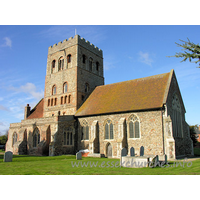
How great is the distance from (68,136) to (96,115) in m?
5.07

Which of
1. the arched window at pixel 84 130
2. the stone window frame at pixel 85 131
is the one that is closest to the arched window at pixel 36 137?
the stone window frame at pixel 85 131

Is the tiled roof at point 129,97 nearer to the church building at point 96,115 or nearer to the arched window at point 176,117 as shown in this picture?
the church building at point 96,115

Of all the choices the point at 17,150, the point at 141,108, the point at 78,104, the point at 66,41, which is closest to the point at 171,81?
the point at 141,108

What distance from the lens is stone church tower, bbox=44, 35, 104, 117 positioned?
31.3 metres

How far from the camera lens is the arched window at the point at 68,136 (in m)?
26.0

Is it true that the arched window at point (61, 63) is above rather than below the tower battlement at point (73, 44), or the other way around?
below

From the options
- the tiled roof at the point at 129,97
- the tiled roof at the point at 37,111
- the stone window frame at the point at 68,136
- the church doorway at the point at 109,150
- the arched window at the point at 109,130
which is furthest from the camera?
the tiled roof at the point at 37,111

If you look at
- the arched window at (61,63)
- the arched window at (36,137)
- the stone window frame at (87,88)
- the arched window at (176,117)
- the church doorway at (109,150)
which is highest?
the arched window at (61,63)

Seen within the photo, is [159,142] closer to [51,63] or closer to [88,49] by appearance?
[88,49]

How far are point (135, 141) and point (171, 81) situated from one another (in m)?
8.99

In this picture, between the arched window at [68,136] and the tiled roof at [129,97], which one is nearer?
the tiled roof at [129,97]

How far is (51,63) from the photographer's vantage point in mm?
35906

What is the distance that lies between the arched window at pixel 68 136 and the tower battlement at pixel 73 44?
625 inches

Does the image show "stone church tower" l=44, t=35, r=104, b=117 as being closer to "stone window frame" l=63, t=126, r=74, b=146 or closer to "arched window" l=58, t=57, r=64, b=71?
"arched window" l=58, t=57, r=64, b=71
